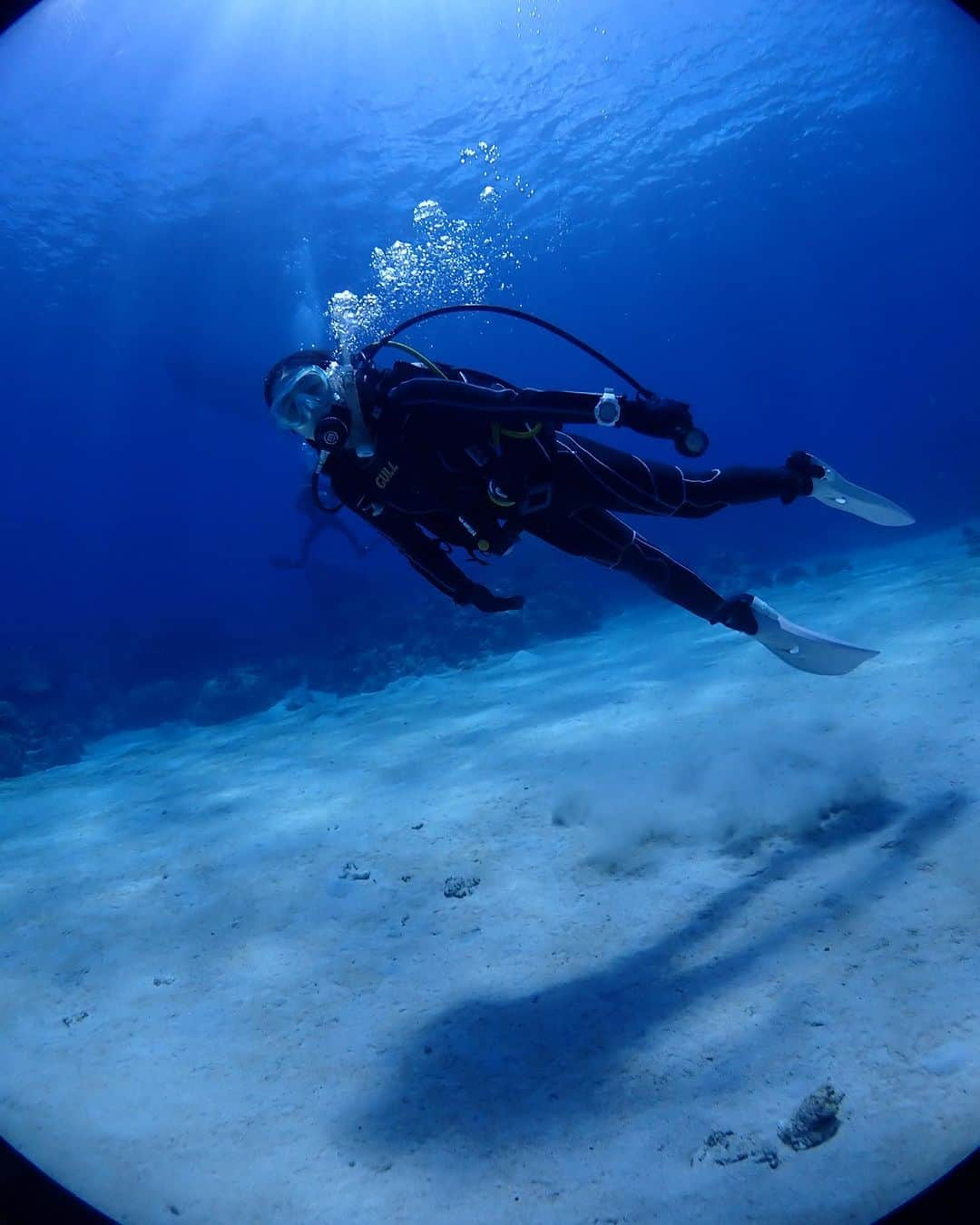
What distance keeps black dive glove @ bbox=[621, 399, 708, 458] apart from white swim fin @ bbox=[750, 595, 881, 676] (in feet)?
6.53

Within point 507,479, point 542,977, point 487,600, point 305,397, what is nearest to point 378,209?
point 305,397

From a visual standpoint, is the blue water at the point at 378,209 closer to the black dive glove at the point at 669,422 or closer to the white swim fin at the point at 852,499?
the black dive glove at the point at 669,422

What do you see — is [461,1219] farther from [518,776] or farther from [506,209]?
[506,209]

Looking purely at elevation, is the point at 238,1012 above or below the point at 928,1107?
below

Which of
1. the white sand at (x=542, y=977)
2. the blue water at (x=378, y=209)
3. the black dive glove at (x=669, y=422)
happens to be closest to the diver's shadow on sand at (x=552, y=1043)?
the white sand at (x=542, y=977)

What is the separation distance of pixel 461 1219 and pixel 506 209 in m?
35.2

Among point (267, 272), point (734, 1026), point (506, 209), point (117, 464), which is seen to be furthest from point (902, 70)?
point (117, 464)

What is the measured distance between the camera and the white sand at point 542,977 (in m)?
2.48

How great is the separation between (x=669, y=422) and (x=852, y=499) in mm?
2768

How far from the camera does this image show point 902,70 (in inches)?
1230

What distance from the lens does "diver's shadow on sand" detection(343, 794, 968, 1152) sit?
108 inches

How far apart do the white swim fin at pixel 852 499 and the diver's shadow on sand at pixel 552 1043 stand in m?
2.79

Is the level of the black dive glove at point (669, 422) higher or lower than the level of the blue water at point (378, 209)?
lower

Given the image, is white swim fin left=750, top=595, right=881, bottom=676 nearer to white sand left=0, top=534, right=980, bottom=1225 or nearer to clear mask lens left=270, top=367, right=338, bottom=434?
white sand left=0, top=534, right=980, bottom=1225
